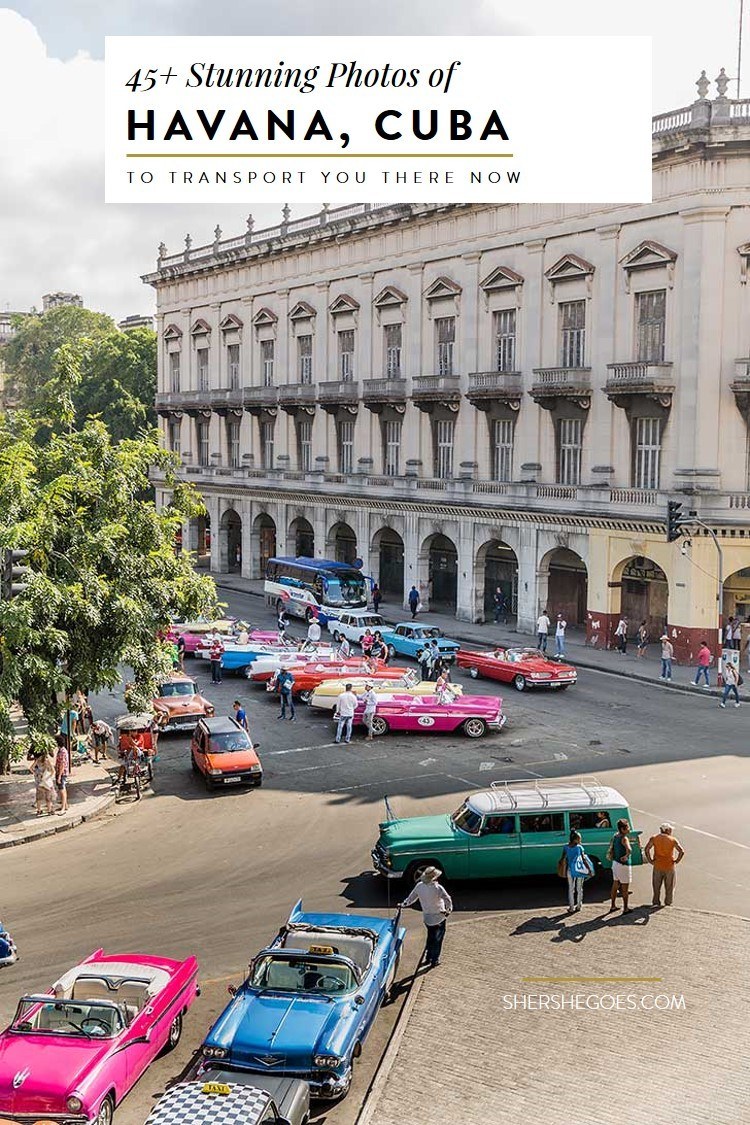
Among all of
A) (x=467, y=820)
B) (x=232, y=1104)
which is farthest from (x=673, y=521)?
(x=232, y=1104)

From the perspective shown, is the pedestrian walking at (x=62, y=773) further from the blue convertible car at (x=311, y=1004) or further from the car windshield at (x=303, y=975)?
the car windshield at (x=303, y=975)

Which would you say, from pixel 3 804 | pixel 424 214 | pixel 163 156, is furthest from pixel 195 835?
pixel 424 214

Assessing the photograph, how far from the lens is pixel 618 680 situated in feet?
129

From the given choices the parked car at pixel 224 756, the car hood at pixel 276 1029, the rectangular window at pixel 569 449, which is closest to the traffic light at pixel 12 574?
the parked car at pixel 224 756

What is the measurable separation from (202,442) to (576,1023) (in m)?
62.6

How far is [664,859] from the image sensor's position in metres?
18.2

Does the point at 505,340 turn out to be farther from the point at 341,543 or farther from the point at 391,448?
the point at 341,543

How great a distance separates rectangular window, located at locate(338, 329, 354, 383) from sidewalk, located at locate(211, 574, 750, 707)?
11.9 meters

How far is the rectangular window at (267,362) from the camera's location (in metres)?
66.8

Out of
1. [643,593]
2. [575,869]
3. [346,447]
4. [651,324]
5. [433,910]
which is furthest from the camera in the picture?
[346,447]

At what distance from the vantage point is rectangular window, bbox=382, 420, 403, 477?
2226 inches

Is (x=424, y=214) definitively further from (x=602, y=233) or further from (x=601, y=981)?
(x=601, y=981)

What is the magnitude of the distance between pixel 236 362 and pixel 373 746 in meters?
44.4

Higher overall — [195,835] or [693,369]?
[693,369]
